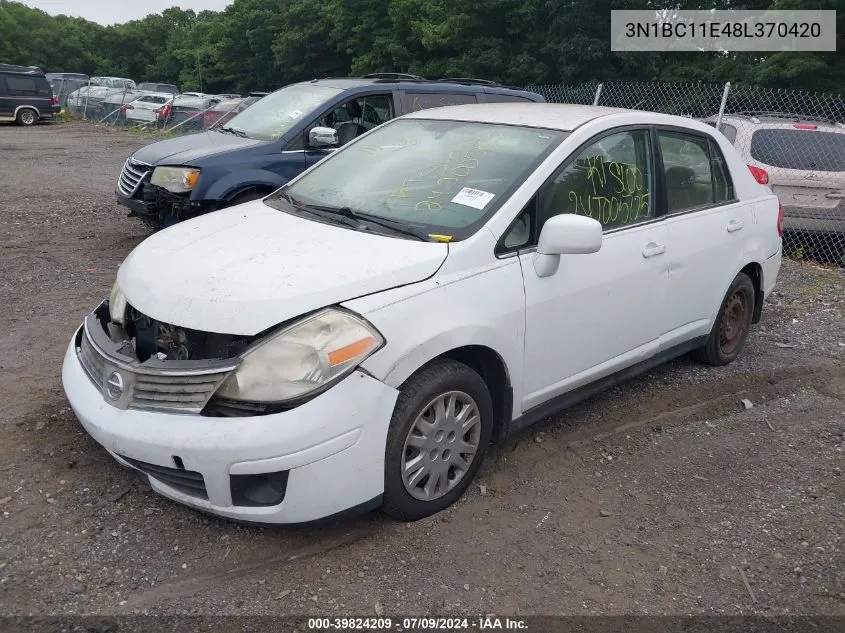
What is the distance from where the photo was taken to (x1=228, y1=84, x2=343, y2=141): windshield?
754 centimetres

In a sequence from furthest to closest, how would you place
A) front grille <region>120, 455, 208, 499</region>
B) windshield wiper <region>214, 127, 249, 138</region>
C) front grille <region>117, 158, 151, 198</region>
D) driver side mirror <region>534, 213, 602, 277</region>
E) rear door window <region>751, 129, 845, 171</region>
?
1. rear door window <region>751, 129, 845, 171</region>
2. windshield wiper <region>214, 127, 249, 138</region>
3. front grille <region>117, 158, 151, 198</region>
4. driver side mirror <region>534, 213, 602, 277</region>
5. front grille <region>120, 455, 208, 499</region>

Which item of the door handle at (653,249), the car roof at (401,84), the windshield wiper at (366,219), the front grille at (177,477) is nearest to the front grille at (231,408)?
the front grille at (177,477)

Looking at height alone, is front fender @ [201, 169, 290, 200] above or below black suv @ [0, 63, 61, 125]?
below

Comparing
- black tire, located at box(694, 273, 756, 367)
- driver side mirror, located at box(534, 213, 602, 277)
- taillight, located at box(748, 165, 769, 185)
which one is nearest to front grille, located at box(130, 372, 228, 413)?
driver side mirror, located at box(534, 213, 602, 277)

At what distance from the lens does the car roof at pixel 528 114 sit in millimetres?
4023

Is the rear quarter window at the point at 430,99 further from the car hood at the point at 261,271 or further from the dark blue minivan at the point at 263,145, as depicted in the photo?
the car hood at the point at 261,271

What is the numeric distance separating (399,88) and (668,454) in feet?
17.3

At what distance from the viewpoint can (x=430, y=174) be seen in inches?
154

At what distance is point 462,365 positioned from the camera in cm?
327

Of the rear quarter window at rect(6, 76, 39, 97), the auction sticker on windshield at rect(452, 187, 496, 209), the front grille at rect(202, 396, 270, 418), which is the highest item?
the rear quarter window at rect(6, 76, 39, 97)

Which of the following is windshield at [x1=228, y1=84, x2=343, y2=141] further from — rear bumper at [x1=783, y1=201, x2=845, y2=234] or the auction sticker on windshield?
rear bumper at [x1=783, y1=201, x2=845, y2=234]

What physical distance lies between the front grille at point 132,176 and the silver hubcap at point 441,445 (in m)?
5.19

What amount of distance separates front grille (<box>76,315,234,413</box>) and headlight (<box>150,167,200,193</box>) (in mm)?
4089

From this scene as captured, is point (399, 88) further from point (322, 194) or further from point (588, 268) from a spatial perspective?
point (588, 268)
